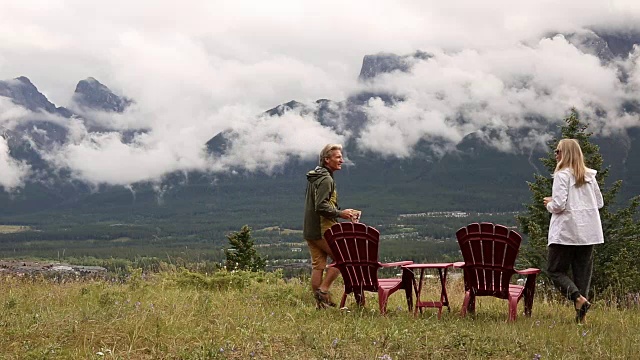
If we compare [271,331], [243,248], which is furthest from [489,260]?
[243,248]

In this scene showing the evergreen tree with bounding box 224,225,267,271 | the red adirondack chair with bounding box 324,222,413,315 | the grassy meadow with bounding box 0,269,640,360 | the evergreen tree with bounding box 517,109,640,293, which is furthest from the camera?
the evergreen tree with bounding box 224,225,267,271

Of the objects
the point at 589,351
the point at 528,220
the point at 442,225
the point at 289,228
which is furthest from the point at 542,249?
the point at 289,228

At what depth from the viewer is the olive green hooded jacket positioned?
8.45 m

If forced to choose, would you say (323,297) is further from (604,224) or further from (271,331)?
(604,224)

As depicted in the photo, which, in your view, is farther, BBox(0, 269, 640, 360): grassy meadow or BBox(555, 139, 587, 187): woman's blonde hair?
BBox(555, 139, 587, 187): woman's blonde hair

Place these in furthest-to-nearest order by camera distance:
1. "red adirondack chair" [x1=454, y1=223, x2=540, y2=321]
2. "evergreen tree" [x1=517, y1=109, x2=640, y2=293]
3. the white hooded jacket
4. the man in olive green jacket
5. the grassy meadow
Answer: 1. "evergreen tree" [x1=517, y1=109, x2=640, y2=293]
2. the man in olive green jacket
3. "red adirondack chair" [x1=454, y1=223, x2=540, y2=321]
4. the white hooded jacket
5. the grassy meadow

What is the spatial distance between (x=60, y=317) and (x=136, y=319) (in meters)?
0.81

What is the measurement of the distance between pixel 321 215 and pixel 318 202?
0.27 metres

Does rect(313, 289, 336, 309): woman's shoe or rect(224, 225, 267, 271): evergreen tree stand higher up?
rect(313, 289, 336, 309): woman's shoe

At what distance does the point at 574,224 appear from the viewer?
25.1 feet

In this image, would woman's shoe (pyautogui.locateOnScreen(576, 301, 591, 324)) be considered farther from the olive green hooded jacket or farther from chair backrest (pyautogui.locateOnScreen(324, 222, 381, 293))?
the olive green hooded jacket

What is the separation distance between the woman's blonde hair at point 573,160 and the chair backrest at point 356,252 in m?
2.34

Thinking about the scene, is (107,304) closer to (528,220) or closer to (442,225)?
(528,220)

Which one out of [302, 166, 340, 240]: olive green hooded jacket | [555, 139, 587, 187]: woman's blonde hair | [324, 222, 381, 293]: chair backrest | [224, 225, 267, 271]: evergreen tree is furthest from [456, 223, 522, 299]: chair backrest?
[224, 225, 267, 271]: evergreen tree
